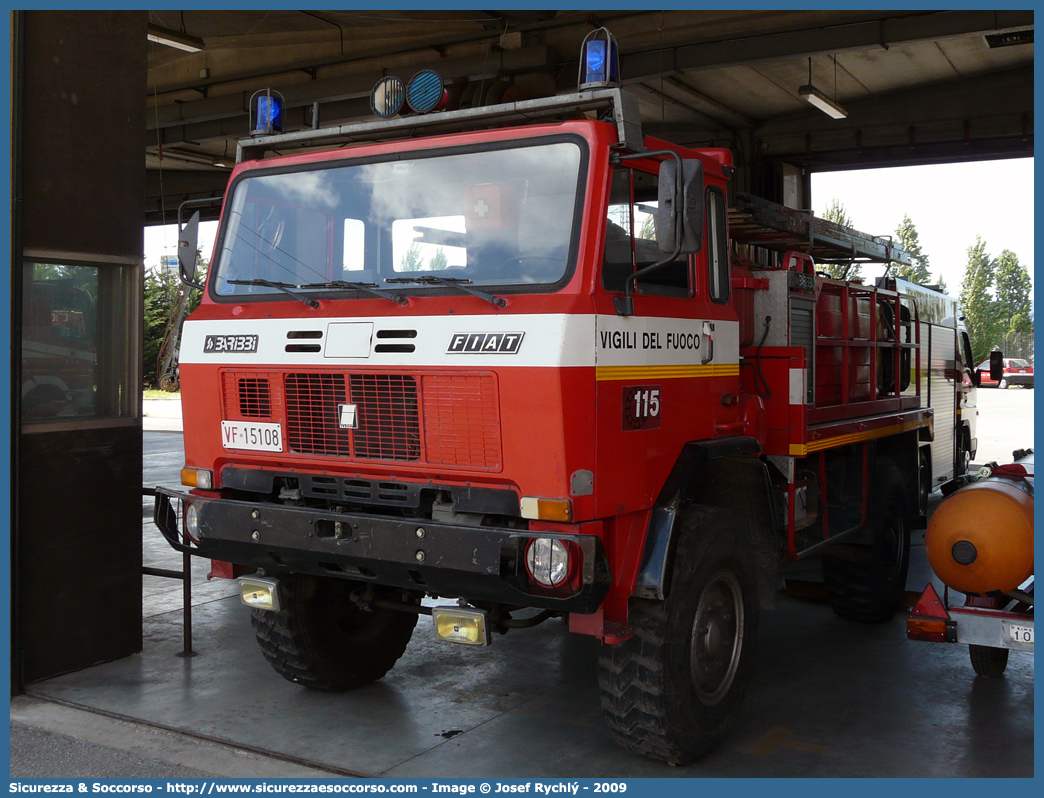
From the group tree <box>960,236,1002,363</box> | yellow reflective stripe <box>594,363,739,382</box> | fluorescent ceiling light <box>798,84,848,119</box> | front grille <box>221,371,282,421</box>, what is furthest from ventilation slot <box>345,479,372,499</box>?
tree <box>960,236,1002,363</box>

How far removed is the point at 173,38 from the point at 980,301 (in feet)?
185

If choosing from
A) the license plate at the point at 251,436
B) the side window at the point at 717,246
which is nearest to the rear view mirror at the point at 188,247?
the license plate at the point at 251,436

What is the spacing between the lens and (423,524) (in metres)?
4.21

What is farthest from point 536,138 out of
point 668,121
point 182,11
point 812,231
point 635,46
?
point 668,121

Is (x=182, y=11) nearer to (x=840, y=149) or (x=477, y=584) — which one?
(x=477, y=584)

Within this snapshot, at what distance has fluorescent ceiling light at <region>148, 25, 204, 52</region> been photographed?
11.2 m

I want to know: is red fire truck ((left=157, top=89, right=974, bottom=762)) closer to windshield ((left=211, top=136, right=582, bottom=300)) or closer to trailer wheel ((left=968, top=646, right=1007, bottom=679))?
windshield ((left=211, top=136, right=582, bottom=300))

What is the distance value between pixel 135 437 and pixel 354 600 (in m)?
2.10

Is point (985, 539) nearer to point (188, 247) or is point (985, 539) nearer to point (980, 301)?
point (188, 247)

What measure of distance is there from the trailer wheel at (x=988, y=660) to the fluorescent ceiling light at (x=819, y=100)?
35.1 feet

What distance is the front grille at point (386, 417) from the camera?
4430 mm

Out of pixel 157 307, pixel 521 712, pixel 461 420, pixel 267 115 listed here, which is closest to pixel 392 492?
pixel 461 420

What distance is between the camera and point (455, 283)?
14.3ft

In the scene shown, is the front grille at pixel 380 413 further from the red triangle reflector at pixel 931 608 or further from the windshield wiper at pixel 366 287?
the red triangle reflector at pixel 931 608
